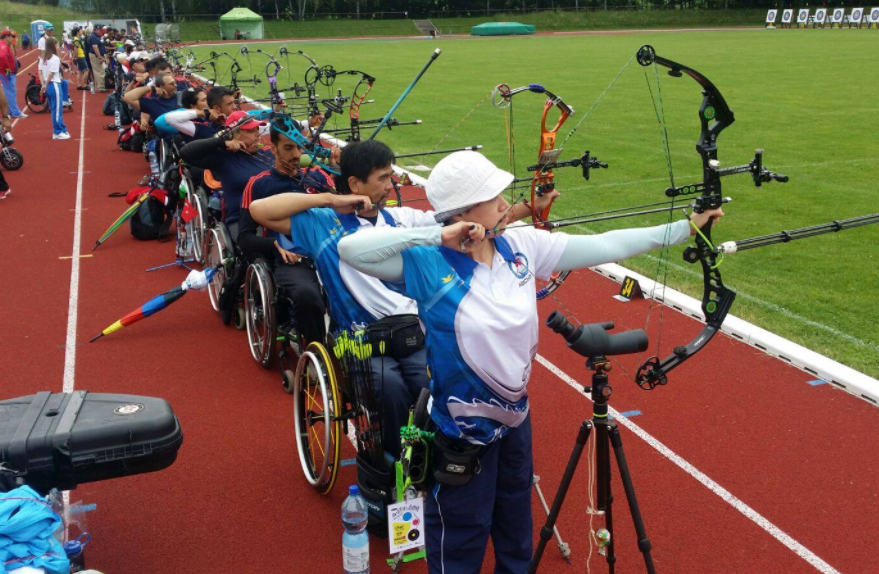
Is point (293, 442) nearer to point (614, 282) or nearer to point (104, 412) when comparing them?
point (104, 412)

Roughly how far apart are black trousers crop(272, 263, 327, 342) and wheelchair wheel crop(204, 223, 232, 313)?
4.56ft

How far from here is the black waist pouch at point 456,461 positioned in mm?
2745

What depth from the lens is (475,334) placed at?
2.64m

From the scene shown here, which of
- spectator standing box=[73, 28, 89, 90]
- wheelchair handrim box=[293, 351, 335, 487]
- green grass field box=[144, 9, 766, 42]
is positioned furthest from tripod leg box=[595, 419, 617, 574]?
green grass field box=[144, 9, 766, 42]

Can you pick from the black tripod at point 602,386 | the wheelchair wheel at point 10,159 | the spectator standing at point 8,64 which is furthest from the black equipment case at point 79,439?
the spectator standing at point 8,64

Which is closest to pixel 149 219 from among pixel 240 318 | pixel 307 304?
pixel 240 318

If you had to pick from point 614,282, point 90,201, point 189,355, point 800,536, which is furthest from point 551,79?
point 800,536

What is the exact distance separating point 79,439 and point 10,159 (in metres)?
12.2

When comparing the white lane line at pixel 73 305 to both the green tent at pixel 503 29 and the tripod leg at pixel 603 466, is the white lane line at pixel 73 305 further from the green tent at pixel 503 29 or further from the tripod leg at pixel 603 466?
the green tent at pixel 503 29

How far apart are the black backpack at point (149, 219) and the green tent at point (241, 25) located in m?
47.5

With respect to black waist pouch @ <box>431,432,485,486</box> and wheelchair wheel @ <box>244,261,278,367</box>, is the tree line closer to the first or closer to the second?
wheelchair wheel @ <box>244,261,278,367</box>

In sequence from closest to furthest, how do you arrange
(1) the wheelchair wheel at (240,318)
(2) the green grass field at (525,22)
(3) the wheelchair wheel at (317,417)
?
(3) the wheelchair wheel at (317,417) → (1) the wheelchair wheel at (240,318) → (2) the green grass field at (525,22)

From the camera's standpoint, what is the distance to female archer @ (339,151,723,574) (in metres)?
2.68

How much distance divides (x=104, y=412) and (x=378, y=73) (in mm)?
25310
